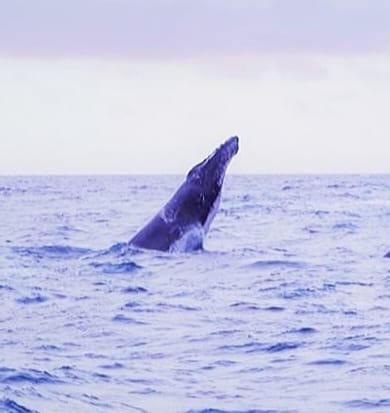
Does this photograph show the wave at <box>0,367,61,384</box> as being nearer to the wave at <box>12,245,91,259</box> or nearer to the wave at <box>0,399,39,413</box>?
the wave at <box>0,399,39,413</box>

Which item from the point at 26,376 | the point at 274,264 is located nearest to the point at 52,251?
the point at 274,264

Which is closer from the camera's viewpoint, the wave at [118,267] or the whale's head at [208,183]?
the wave at [118,267]

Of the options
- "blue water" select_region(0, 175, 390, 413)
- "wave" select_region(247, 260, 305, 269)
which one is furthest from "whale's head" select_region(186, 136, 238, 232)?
"wave" select_region(247, 260, 305, 269)

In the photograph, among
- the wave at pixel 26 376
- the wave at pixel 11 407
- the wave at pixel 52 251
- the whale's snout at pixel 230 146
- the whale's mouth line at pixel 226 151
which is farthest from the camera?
the wave at pixel 52 251

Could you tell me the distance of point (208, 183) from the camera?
21.9 m

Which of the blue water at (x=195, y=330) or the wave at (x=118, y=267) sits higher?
the wave at (x=118, y=267)

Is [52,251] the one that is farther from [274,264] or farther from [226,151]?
[274,264]

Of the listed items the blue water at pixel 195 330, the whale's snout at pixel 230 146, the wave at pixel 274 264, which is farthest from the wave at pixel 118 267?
the whale's snout at pixel 230 146

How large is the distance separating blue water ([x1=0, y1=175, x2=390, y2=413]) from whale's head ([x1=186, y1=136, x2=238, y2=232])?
877 millimetres

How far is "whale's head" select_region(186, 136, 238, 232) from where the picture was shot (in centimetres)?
2177

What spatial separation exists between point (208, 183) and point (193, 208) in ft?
1.95

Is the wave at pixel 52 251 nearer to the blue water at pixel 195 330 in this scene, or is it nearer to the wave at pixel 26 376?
the blue water at pixel 195 330

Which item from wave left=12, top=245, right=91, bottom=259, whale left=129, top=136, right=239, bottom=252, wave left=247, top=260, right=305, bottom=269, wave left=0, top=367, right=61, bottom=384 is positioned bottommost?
wave left=0, top=367, right=61, bottom=384

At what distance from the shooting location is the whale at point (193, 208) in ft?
71.3
